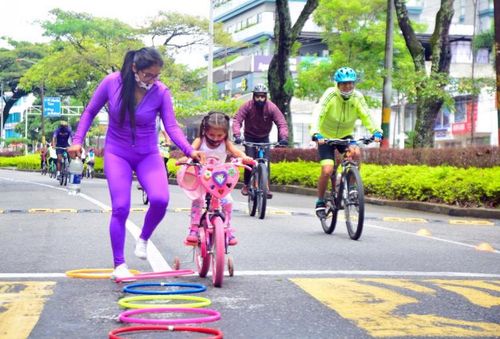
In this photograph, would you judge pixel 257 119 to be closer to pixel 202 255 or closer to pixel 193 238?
pixel 193 238

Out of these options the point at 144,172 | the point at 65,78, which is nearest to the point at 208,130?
the point at 144,172

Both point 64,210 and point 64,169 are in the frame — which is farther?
point 64,169

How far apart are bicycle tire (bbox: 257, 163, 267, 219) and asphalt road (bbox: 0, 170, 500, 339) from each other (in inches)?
13.6

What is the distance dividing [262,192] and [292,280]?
21.8 feet

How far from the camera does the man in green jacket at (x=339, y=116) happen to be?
37.2 ft

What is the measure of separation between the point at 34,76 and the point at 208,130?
166ft

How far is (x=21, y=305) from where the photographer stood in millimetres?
6285

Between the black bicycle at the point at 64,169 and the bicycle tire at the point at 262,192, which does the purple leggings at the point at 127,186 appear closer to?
the bicycle tire at the point at 262,192

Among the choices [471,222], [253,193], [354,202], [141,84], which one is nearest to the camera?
[141,84]

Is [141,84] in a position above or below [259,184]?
above

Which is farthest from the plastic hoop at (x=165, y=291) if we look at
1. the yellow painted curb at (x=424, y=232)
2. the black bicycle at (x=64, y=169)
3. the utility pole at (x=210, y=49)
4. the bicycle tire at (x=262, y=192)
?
the utility pole at (x=210, y=49)

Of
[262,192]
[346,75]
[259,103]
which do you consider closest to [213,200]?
[346,75]

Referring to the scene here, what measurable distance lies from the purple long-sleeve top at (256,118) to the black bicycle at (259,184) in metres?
0.26

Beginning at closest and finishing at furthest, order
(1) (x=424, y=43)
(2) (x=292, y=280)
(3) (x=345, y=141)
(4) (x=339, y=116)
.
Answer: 1. (2) (x=292, y=280)
2. (3) (x=345, y=141)
3. (4) (x=339, y=116)
4. (1) (x=424, y=43)
